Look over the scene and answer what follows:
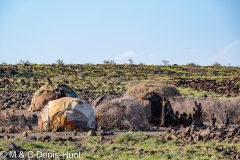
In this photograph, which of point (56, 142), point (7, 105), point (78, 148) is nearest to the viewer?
point (78, 148)

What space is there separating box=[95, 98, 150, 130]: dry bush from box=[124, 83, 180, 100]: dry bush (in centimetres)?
A: 294

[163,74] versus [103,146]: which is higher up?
[163,74]

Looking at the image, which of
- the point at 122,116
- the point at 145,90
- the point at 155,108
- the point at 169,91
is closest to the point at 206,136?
A: the point at 122,116

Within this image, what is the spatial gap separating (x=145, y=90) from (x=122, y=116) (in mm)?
7146

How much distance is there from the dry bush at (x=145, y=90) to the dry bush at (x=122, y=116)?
294 cm

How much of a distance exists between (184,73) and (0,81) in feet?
78.5

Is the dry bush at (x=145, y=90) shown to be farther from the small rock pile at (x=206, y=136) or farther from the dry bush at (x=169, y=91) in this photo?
the small rock pile at (x=206, y=136)

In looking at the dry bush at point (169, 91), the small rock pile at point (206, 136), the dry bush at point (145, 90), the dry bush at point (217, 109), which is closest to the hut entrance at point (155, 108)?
the dry bush at point (145, 90)

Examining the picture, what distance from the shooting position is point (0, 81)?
1735 inches

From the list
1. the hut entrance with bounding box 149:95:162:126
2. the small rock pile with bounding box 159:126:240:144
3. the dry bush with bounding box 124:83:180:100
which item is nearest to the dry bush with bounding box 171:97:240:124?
the dry bush with bounding box 124:83:180:100

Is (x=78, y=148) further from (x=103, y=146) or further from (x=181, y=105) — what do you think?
(x=181, y=105)

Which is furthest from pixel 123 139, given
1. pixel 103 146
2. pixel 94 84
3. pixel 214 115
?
pixel 94 84

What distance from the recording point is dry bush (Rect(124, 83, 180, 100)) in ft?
78.5

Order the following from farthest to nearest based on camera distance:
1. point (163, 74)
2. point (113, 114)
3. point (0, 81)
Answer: point (163, 74)
point (0, 81)
point (113, 114)
